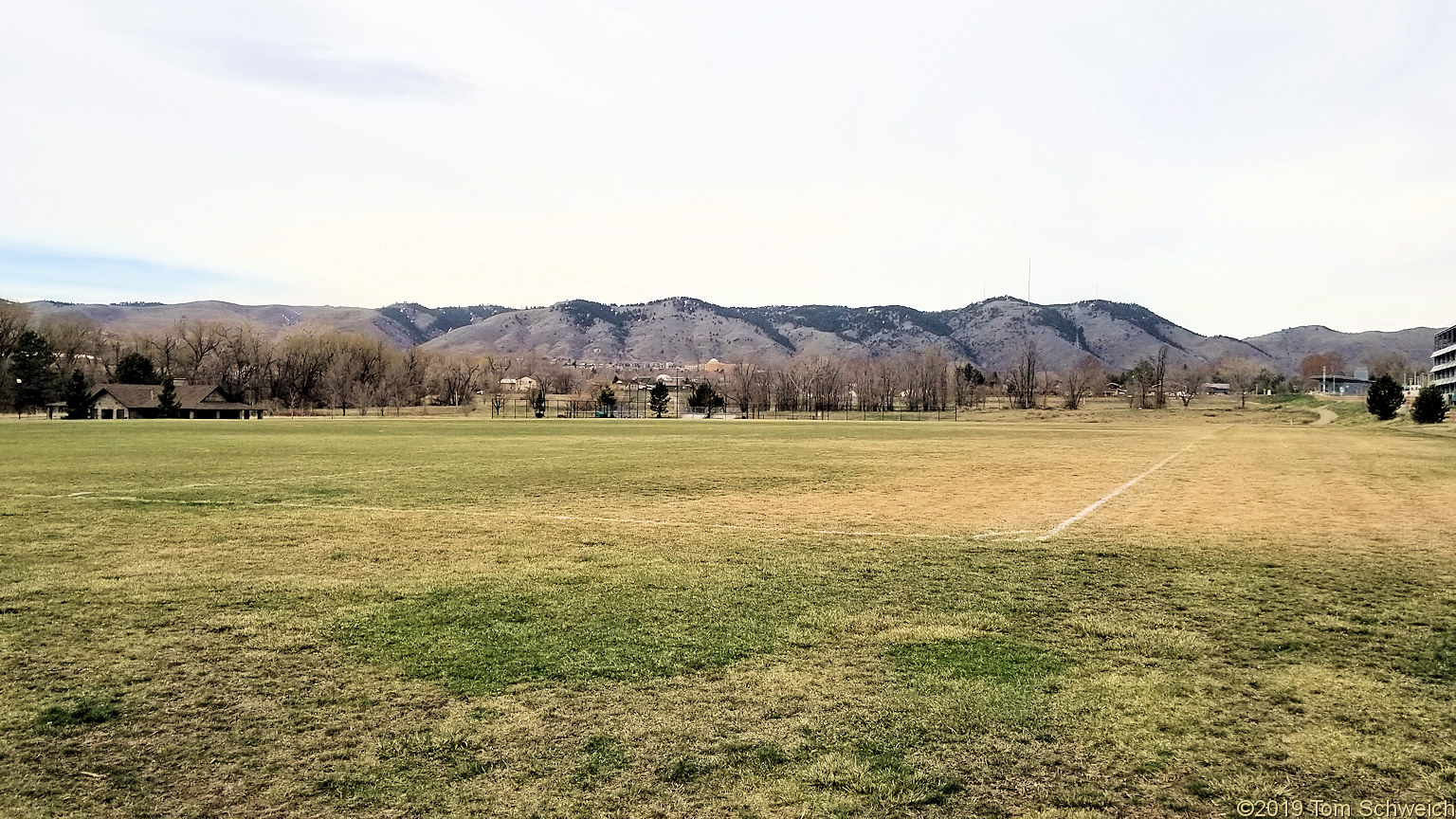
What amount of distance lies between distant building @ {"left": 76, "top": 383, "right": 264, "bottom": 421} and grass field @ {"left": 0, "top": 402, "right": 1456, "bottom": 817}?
98.2 m

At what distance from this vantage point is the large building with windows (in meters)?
113

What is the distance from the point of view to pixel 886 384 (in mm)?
Result: 141750

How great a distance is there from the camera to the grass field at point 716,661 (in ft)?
14.5

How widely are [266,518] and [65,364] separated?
12424 cm

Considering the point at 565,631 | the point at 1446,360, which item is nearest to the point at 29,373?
the point at 565,631

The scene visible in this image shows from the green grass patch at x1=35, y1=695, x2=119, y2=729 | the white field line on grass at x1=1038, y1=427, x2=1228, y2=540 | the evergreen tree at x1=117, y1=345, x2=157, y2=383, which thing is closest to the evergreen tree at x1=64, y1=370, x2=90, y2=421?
the evergreen tree at x1=117, y1=345, x2=157, y2=383

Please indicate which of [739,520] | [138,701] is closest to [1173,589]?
[739,520]

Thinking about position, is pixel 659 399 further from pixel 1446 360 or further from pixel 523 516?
pixel 1446 360

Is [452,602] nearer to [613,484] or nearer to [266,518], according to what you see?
[266,518]

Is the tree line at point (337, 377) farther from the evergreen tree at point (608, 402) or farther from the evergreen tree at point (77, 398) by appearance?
the evergreen tree at point (608, 402)

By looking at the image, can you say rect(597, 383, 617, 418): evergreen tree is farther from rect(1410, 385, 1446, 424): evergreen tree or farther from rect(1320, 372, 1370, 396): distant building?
rect(1320, 372, 1370, 396): distant building

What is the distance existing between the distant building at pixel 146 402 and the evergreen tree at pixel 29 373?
5.36 meters

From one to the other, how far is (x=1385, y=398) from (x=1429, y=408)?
9895 mm

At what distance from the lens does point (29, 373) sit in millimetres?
99500
